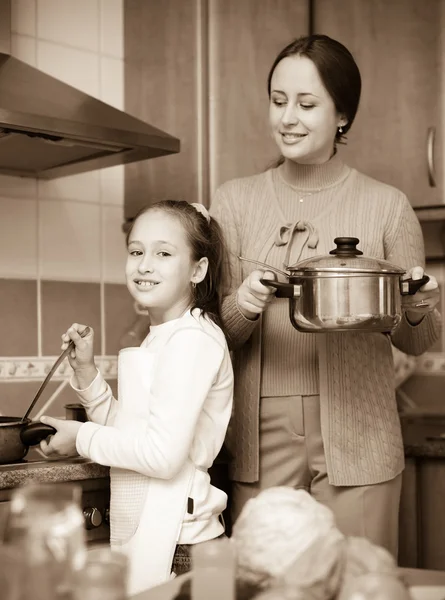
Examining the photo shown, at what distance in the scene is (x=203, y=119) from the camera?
2.13m

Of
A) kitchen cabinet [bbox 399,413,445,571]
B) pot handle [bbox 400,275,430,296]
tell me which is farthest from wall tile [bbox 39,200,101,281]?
pot handle [bbox 400,275,430,296]

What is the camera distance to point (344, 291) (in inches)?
51.7

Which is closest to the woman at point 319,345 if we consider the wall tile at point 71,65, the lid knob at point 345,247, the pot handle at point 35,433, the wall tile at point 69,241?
the lid knob at point 345,247

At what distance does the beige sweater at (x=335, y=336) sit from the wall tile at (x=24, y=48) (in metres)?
0.71

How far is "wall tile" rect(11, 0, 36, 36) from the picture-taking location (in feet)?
6.65

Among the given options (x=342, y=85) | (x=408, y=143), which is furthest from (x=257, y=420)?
(x=408, y=143)

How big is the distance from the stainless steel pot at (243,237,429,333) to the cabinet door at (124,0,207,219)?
84 centimetres

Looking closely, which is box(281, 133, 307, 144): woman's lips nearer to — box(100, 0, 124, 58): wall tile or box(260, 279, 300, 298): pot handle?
box(260, 279, 300, 298): pot handle

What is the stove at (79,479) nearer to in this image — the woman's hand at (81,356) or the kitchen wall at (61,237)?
the woman's hand at (81,356)

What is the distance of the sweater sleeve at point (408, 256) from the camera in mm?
1581

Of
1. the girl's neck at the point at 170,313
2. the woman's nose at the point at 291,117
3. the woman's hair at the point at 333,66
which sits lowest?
the girl's neck at the point at 170,313

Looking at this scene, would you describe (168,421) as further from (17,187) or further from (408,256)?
(17,187)

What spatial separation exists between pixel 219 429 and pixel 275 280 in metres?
0.26

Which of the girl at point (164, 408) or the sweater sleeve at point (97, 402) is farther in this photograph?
the sweater sleeve at point (97, 402)
